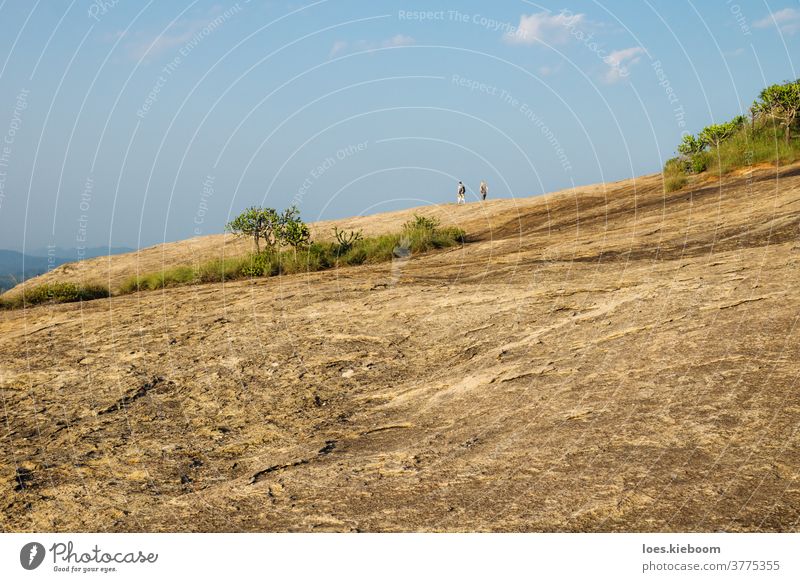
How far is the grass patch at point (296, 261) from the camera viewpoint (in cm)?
2145

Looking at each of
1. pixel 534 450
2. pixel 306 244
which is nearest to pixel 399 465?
pixel 534 450

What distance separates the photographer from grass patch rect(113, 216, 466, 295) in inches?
845

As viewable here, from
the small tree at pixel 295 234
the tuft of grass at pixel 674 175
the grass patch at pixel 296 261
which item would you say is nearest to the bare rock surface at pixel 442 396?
the grass patch at pixel 296 261

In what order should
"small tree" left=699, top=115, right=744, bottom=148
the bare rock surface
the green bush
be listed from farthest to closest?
"small tree" left=699, top=115, right=744, bottom=148, the green bush, the bare rock surface

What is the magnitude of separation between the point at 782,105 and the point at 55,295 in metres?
26.7

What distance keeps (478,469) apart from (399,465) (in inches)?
37.5

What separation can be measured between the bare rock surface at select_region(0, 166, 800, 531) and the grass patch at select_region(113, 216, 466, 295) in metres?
2.61

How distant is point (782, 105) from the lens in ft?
Result: 97.0

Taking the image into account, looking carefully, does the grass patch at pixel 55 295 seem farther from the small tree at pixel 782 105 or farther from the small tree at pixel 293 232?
the small tree at pixel 782 105

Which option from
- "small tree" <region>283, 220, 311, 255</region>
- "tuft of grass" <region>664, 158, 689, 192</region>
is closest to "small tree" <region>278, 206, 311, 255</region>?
"small tree" <region>283, 220, 311, 255</region>

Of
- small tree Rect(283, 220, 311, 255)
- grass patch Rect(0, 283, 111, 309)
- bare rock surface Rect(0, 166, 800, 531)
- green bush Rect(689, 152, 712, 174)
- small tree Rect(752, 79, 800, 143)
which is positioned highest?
small tree Rect(752, 79, 800, 143)

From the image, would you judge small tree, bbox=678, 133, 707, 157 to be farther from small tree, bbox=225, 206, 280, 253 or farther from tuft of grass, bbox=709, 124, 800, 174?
small tree, bbox=225, 206, 280, 253

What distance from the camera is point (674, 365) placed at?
10.5m

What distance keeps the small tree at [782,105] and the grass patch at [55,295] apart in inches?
938
